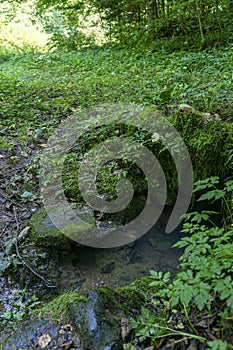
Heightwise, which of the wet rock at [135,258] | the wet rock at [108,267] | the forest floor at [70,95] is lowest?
the wet rock at [135,258]

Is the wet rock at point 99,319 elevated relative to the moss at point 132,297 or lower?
elevated

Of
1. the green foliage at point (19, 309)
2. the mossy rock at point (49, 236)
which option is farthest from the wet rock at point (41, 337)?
the mossy rock at point (49, 236)

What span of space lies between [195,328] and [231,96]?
296 cm

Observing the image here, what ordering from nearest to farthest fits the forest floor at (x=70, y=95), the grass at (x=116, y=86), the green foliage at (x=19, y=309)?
the green foliage at (x=19, y=309) < the forest floor at (x=70, y=95) < the grass at (x=116, y=86)

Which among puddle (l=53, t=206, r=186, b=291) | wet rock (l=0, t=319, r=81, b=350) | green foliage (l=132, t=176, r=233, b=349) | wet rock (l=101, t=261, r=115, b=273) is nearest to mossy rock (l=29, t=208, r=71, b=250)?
puddle (l=53, t=206, r=186, b=291)

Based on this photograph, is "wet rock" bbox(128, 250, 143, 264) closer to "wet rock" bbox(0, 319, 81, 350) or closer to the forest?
the forest

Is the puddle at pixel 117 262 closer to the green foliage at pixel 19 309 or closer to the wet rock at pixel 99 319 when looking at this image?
the green foliage at pixel 19 309

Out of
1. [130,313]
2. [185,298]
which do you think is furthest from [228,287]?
[130,313]

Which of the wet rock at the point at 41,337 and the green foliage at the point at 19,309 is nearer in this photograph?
the wet rock at the point at 41,337

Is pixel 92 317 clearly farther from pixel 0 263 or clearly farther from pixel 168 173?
pixel 168 173

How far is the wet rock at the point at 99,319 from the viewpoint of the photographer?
6.33 ft

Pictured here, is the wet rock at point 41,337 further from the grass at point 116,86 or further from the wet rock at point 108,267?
the grass at point 116,86

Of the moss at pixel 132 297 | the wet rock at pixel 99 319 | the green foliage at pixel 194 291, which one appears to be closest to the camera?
the green foliage at pixel 194 291

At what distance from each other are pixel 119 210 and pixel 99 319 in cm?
147
